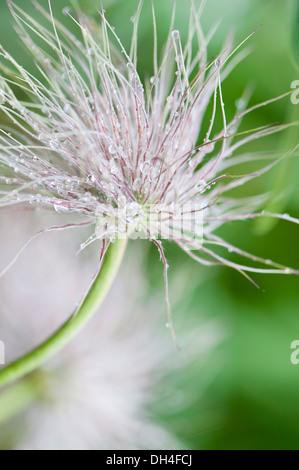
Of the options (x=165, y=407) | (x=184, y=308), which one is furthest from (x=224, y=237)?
(x=165, y=407)

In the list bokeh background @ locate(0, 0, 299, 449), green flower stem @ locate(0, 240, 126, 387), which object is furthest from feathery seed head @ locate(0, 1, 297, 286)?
bokeh background @ locate(0, 0, 299, 449)

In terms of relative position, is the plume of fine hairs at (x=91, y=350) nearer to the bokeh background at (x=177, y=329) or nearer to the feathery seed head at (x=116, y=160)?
the bokeh background at (x=177, y=329)

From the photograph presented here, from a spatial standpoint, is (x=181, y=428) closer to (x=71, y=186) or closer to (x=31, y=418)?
(x=31, y=418)

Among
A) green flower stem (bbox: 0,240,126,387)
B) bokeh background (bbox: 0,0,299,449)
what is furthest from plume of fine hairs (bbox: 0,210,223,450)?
green flower stem (bbox: 0,240,126,387)

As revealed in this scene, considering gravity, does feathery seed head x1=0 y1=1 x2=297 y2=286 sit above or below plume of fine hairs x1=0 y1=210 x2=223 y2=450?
above

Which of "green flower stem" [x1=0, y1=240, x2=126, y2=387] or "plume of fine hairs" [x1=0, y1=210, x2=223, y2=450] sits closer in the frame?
"green flower stem" [x1=0, y1=240, x2=126, y2=387]

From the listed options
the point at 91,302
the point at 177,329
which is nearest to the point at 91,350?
the point at 177,329

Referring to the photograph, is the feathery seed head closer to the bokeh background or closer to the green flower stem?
the green flower stem

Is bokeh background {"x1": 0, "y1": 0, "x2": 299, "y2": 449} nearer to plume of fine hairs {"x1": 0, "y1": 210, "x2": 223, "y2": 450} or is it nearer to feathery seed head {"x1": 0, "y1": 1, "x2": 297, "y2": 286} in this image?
plume of fine hairs {"x1": 0, "y1": 210, "x2": 223, "y2": 450}

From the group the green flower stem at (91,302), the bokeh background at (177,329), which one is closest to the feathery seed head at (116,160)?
the green flower stem at (91,302)
